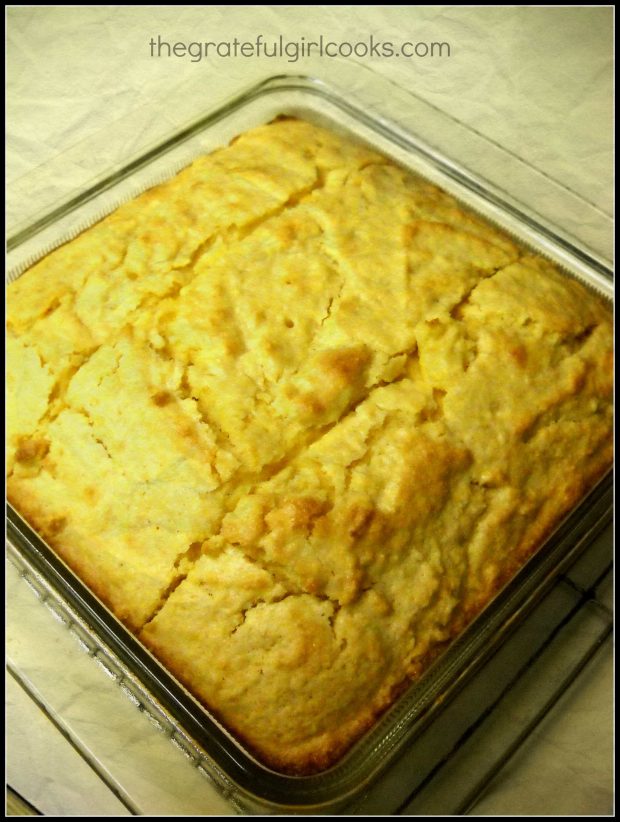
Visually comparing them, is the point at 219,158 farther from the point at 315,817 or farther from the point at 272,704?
the point at 315,817

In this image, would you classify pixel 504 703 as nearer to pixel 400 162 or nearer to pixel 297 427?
pixel 297 427

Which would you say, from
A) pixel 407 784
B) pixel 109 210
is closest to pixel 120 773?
pixel 407 784

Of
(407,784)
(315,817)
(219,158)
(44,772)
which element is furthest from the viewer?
(219,158)

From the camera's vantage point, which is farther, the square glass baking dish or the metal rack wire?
the metal rack wire

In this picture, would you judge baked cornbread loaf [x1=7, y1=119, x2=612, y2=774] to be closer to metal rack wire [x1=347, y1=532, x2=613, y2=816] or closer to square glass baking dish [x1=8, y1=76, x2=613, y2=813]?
square glass baking dish [x1=8, y1=76, x2=613, y2=813]

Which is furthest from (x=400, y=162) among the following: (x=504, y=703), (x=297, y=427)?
(x=504, y=703)

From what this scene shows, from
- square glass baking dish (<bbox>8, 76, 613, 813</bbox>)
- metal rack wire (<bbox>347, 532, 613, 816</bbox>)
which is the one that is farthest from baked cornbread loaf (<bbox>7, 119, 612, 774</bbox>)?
metal rack wire (<bbox>347, 532, 613, 816</bbox>)
